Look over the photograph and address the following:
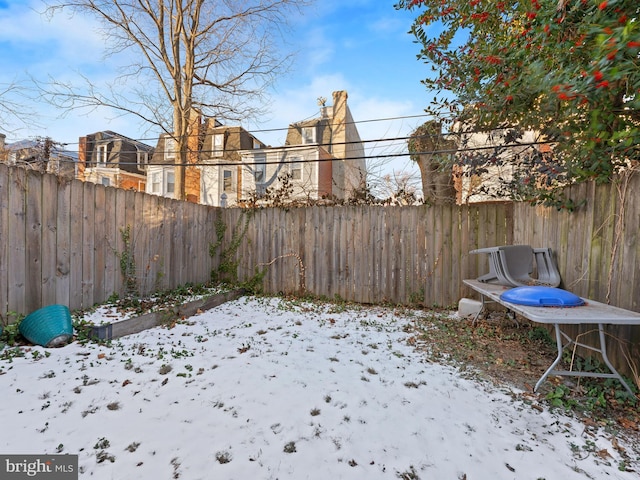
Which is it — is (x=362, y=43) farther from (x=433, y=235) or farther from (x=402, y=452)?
(x=402, y=452)

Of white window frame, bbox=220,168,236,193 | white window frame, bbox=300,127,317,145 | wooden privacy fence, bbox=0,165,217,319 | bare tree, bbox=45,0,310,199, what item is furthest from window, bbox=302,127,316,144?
wooden privacy fence, bbox=0,165,217,319

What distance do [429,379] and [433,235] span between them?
295 cm

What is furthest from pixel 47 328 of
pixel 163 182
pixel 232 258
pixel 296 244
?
pixel 163 182

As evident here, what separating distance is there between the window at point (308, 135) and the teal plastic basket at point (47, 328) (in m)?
13.6

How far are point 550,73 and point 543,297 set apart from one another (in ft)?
5.60

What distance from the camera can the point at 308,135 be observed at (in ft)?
50.1

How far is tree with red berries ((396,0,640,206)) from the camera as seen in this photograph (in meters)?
1.68

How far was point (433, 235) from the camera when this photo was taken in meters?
4.96

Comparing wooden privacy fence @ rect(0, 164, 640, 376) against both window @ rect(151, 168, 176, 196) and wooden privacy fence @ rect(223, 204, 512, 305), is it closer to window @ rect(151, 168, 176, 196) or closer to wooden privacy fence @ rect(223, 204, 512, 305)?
wooden privacy fence @ rect(223, 204, 512, 305)

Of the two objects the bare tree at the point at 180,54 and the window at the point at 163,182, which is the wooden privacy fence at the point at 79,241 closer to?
the bare tree at the point at 180,54

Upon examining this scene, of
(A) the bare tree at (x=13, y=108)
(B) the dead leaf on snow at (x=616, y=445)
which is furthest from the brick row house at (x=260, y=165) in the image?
(B) the dead leaf on snow at (x=616, y=445)

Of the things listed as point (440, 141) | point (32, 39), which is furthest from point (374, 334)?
point (32, 39)

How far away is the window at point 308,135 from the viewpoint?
49.6 ft

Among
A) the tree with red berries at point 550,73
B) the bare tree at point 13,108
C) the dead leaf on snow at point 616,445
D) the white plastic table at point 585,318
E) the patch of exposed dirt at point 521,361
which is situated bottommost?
the patch of exposed dirt at point 521,361
